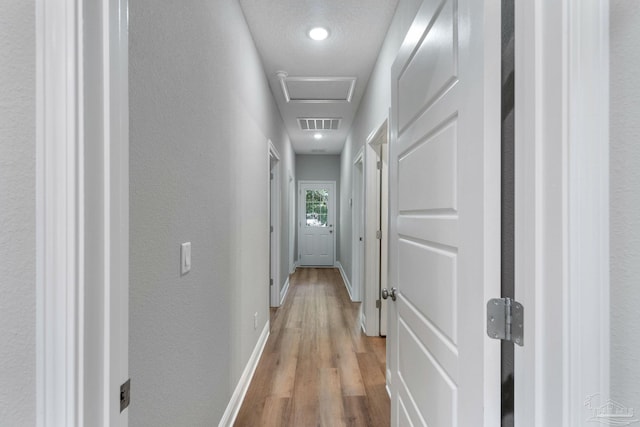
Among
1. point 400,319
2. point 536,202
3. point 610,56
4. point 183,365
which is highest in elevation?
point 610,56

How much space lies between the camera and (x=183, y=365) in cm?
114

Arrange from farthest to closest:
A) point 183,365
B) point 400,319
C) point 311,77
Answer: point 311,77
point 400,319
point 183,365

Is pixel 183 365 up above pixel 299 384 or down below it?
above

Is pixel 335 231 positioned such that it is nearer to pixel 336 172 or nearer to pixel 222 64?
pixel 336 172

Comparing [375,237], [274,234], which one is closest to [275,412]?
[375,237]

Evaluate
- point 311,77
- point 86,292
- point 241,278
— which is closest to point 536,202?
point 86,292

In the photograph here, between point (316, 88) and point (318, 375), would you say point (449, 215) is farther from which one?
point (316, 88)

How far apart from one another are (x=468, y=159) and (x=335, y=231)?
20.6 ft

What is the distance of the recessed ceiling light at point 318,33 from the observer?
219cm

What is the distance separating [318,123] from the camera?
443 centimetres

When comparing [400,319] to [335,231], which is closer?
[400,319]
